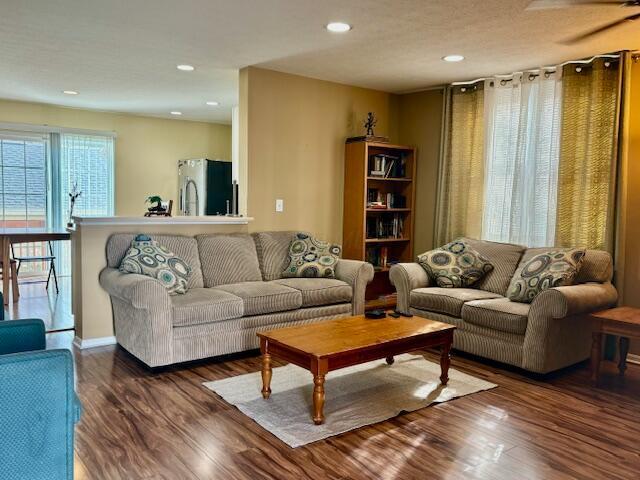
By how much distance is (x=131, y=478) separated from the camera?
90.2 inches

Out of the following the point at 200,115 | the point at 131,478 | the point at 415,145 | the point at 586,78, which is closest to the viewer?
the point at 131,478

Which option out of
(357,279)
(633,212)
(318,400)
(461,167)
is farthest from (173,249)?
(633,212)

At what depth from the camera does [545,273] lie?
3.93 m

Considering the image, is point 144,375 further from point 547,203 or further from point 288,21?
point 547,203

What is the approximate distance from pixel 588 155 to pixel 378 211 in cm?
210

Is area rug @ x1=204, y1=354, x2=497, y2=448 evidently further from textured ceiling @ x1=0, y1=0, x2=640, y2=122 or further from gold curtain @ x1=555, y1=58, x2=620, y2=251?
textured ceiling @ x1=0, y1=0, x2=640, y2=122

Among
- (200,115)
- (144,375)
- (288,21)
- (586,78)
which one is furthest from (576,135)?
→ (200,115)

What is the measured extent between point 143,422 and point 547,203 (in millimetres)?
3759

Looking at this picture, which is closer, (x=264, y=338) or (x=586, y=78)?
(x=264, y=338)

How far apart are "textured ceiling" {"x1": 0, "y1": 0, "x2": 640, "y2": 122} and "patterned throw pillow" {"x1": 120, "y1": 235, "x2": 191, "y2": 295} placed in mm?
1571

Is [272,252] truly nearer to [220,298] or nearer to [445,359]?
[220,298]

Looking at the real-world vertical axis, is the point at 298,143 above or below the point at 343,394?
above

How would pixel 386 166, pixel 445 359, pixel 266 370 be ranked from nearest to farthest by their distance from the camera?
pixel 266 370 < pixel 445 359 < pixel 386 166

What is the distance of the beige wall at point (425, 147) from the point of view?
5.71 metres
